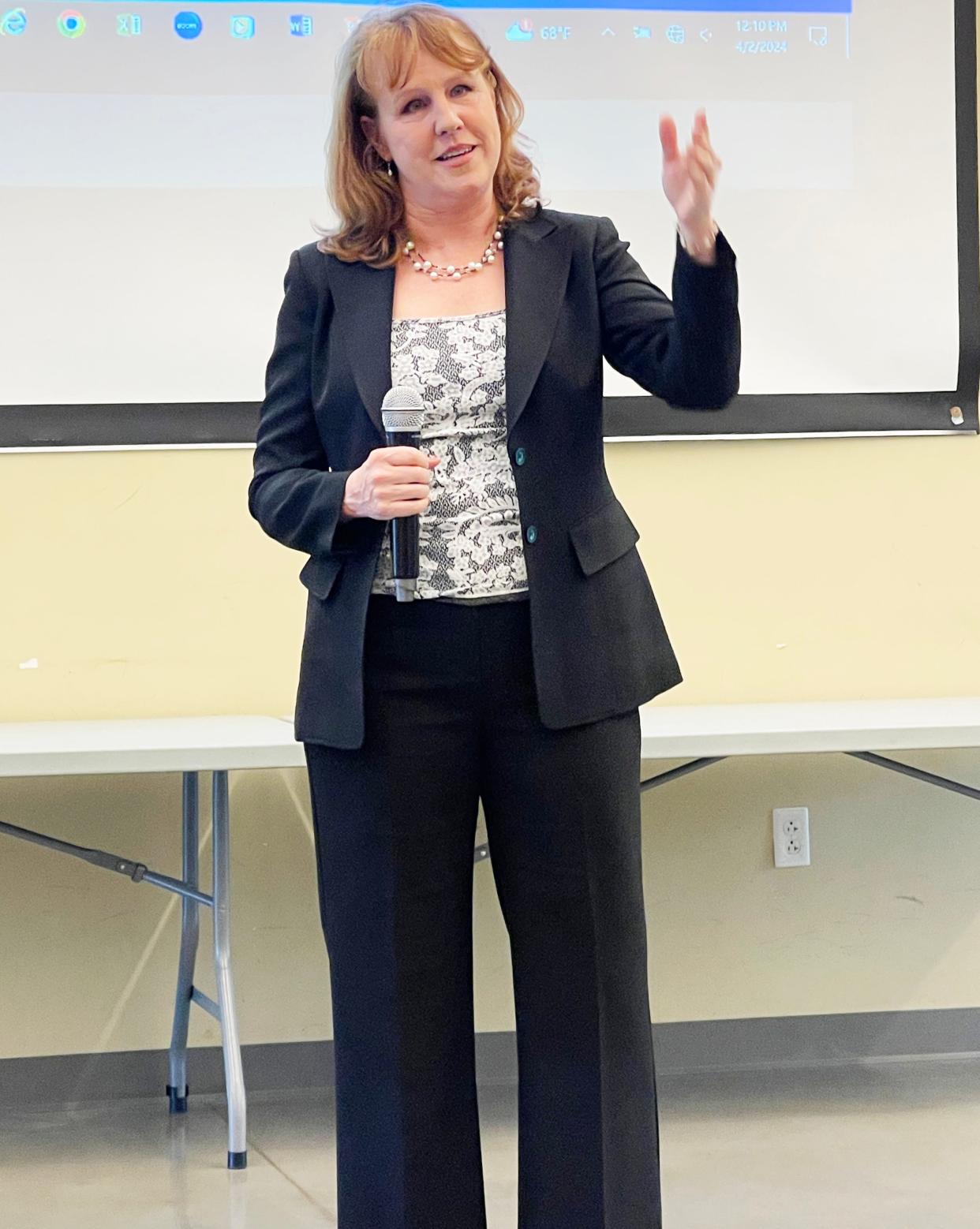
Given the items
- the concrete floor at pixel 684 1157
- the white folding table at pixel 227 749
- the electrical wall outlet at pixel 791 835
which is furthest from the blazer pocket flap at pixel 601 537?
the electrical wall outlet at pixel 791 835

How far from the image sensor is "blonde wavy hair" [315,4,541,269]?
141 centimetres

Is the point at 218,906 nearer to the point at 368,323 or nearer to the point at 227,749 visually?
the point at 227,749

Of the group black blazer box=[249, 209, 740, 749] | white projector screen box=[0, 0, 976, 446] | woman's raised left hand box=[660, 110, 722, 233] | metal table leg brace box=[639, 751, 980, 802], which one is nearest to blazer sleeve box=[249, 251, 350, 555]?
black blazer box=[249, 209, 740, 749]

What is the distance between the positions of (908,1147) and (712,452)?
1317mm

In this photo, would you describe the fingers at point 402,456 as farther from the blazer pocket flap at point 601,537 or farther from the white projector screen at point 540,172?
the white projector screen at point 540,172

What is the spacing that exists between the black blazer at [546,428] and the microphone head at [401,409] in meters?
0.04

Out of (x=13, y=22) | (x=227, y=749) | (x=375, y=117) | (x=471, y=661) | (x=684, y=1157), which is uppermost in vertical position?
(x=13, y=22)

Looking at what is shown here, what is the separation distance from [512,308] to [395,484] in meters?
0.24

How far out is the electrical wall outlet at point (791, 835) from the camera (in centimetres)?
287

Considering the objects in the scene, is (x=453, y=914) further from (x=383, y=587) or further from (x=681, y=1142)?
(x=681, y=1142)

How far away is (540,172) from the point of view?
2.77 m

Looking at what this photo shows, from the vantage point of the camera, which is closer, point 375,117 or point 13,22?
point 375,117

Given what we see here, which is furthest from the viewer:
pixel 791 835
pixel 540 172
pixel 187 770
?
pixel 791 835

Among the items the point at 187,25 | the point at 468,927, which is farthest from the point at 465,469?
the point at 187,25
